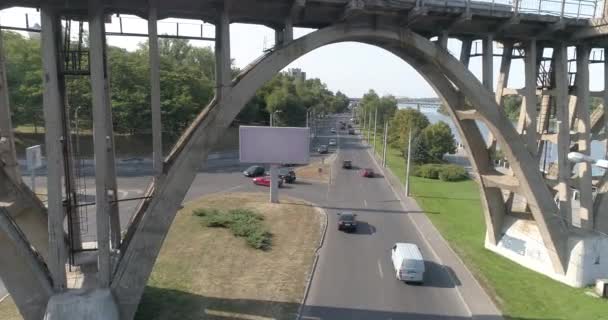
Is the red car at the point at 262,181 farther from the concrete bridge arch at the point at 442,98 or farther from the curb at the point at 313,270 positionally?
the concrete bridge arch at the point at 442,98

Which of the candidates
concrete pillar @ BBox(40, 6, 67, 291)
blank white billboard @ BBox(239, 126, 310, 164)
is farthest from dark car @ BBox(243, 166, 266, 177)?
concrete pillar @ BBox(40, 6, 67, 291)

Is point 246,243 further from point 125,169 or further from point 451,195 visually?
point 125,169

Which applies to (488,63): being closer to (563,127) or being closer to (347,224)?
(563,127)

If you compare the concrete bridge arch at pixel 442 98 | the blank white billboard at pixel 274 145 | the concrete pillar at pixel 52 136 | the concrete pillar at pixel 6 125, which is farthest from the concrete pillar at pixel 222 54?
the blank white billboard at pixel 274 145

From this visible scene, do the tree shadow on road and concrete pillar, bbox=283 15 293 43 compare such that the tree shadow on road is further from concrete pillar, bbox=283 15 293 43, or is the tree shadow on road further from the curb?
concrete pillar, bbox=283 15 293 43

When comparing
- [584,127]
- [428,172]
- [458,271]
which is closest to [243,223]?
[458,271]

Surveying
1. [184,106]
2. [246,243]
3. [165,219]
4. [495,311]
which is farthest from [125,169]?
[495,311]
